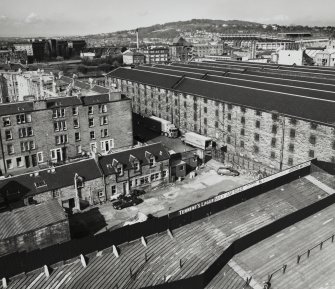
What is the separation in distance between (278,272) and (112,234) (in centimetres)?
1499

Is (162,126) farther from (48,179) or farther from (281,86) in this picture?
(48,179)

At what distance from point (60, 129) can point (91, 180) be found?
16348mm

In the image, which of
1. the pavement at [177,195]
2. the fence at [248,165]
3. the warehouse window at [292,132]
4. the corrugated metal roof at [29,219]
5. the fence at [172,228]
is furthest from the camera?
the fence at [248,165]

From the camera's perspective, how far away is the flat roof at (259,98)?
2116 inches

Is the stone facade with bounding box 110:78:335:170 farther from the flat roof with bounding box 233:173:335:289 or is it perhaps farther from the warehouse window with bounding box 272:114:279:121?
the flat roof with bounding box 233:173:335:289

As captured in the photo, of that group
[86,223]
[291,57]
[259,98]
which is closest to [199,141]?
[259,98]

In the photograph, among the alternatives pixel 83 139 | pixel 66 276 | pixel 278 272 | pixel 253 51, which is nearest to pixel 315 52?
pixel 253 51

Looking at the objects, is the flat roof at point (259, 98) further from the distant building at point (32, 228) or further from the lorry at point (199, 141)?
the distant building at point (32, 228)

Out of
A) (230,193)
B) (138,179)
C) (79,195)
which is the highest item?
(230,193)

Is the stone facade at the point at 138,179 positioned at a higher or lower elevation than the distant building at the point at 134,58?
lower

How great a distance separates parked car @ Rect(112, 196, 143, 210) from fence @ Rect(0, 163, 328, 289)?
13.4 meters

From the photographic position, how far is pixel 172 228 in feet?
111

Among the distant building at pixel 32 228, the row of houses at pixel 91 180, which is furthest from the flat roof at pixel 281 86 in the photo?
the distant building at pixel 32 228

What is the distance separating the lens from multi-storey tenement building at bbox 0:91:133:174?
54812 millimetres
